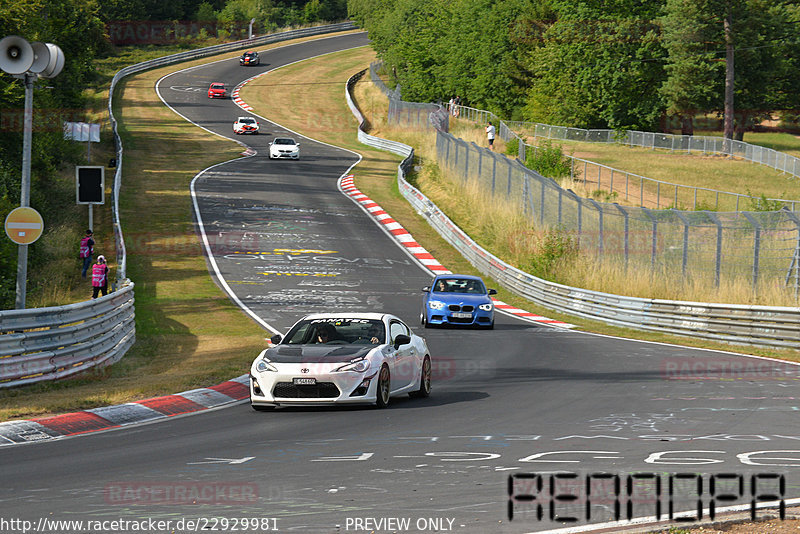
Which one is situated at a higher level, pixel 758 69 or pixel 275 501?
pixel 758 69

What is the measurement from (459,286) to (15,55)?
1424 centimetres

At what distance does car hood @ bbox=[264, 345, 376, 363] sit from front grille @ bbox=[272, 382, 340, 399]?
331 millimetres

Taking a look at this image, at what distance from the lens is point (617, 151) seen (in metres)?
70.3

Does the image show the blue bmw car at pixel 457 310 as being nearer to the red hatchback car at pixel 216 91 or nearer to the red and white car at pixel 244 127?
the red and white car at pixel 244 127

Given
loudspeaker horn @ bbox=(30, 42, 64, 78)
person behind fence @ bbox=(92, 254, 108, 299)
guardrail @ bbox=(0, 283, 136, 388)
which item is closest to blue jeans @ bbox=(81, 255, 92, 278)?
person behind fence @ bbox=(92, 254, 108, 299)

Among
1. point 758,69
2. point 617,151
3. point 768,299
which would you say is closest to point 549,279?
point 768,299

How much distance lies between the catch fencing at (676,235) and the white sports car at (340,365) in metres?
11.8

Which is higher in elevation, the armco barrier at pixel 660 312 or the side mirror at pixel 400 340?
the side mirror at pixel 400 340

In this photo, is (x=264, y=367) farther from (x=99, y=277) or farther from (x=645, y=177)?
(x=645, y=177)

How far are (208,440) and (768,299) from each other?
53.9ft

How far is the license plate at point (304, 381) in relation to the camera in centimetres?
1273

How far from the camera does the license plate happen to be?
12734mm

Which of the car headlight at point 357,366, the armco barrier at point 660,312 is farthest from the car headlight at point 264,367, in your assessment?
the armco barrier at point 660,312

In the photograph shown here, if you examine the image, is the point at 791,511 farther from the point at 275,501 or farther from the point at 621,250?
the point at 621,250
